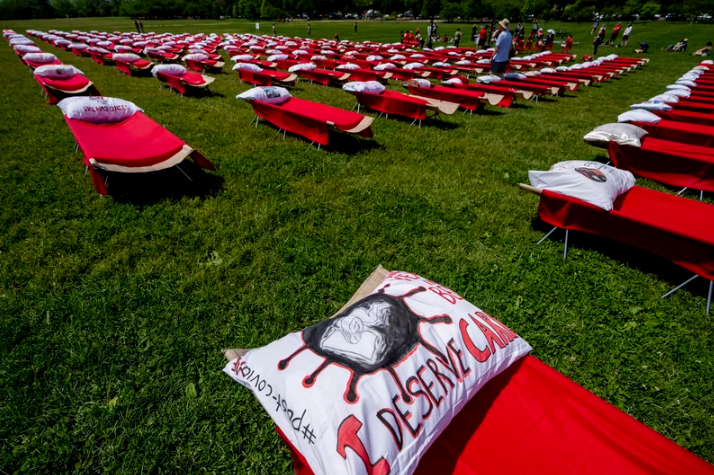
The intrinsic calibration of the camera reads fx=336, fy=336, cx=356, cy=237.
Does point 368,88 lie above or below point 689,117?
above

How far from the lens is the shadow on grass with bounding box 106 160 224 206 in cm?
528

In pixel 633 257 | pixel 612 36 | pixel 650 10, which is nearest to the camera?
pixel 633 257

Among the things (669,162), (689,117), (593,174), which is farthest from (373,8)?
(593,174)

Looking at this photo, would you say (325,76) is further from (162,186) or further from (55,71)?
(162,186)

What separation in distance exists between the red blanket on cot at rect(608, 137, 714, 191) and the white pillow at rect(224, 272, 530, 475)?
6.11 m

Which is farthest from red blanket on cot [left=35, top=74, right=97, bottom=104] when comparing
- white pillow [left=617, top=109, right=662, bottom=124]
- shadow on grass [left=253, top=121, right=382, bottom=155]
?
white pillow [left=617, top=109, right=662, bottom=124]

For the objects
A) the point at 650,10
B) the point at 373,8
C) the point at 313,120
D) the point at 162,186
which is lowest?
the point at 162,186

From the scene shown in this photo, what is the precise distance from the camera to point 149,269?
156 inches

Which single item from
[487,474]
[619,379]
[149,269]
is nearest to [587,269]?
[619,379]

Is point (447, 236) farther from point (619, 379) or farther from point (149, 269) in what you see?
point (149, 269)

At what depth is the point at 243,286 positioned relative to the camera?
12.6 ft

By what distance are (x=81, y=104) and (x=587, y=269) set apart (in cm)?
868

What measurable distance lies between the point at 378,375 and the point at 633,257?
14.7 feet

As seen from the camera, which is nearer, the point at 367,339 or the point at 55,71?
the point at 367,339
